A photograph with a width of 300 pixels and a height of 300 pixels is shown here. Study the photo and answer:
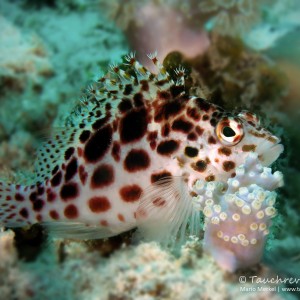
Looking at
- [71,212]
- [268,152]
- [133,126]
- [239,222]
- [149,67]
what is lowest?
[239,222]

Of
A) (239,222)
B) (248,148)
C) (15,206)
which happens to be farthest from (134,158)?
(15,206)

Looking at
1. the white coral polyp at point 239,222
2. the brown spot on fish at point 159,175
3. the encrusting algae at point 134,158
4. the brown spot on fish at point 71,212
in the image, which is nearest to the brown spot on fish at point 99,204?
the encrusting algae at point 134,158

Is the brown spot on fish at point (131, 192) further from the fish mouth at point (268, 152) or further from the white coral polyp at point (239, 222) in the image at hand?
the fish mouth at point (268, 152)

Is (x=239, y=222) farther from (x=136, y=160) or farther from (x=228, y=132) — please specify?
(x=136, y=160)

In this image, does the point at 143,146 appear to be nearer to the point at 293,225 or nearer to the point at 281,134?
the point at 281,134

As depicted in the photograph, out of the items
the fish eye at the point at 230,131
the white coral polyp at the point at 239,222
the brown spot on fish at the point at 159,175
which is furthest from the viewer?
the brown spot on fish at the point at 159,175

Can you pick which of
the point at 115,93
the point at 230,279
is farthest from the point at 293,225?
the point at 115,93
